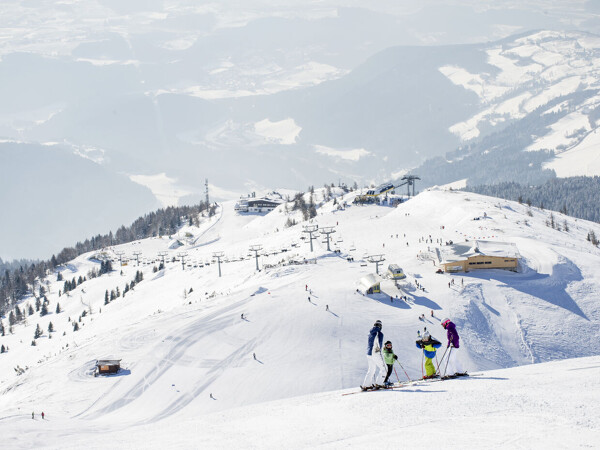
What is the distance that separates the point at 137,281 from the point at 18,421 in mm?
77573

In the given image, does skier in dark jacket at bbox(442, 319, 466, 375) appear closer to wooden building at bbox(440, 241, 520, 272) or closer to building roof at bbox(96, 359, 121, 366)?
building roof at bbox(96, 359, 121, 366)

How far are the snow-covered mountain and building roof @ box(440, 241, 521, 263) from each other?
75.2 inches

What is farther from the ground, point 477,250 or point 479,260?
point 477,250

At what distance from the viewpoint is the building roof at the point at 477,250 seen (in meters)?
74.6

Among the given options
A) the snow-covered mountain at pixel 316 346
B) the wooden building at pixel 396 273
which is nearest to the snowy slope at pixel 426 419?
the snow-covered mountain at pixel 316 346

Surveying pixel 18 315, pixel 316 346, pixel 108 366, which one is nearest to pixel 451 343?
pixel 316 346

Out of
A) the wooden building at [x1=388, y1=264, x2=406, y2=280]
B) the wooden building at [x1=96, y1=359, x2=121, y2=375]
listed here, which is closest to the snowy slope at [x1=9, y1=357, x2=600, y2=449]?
the wooden building at [x1=96, y1=359, x2=121, y2=375]

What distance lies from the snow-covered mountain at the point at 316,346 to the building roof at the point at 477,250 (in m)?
1.91

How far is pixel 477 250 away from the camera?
75.8 metres

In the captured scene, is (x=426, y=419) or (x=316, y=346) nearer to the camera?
(x=426, y=419)

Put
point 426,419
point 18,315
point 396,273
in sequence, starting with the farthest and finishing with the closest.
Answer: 1. point 18,315
2. point 396,273
3. point 426,419

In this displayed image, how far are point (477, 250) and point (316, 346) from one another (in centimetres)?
2835

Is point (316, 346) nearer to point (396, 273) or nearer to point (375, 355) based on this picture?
point (396, 273)

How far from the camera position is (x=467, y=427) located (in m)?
19.5
